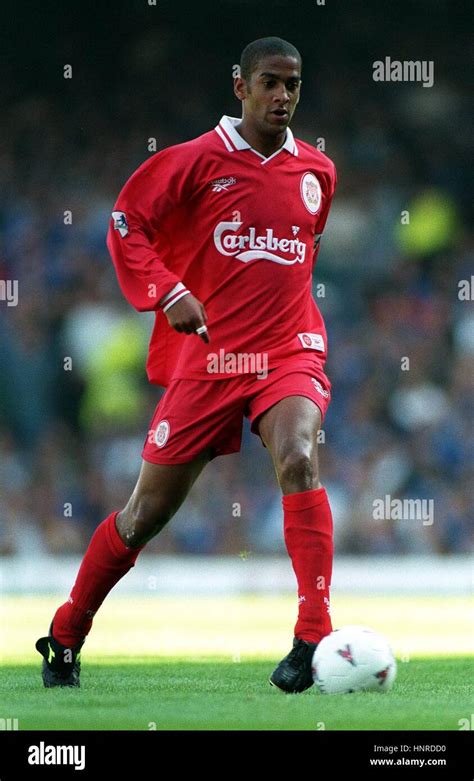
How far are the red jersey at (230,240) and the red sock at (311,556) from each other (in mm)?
608

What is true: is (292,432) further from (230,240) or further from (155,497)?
(230,240)

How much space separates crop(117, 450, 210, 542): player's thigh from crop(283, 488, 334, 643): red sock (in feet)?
1.54

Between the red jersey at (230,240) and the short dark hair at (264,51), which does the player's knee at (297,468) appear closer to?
the red jersey at (230,240)

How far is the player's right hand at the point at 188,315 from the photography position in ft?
18.2

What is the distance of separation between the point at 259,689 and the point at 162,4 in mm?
10794

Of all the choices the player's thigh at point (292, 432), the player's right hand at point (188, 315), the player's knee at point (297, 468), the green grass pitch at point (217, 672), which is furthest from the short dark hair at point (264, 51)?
the green grass pitch at point (217, 672)

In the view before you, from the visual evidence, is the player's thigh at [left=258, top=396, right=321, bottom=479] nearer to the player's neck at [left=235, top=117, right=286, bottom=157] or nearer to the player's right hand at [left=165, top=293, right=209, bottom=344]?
the player's right hand at [left=165, top=293, right=209, bottom=344]

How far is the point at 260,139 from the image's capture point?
6035 millimetres

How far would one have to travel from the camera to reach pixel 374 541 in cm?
1304

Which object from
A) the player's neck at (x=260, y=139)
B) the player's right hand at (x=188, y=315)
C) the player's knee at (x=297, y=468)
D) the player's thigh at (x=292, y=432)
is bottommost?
the player's knee at (x=297, y=468)

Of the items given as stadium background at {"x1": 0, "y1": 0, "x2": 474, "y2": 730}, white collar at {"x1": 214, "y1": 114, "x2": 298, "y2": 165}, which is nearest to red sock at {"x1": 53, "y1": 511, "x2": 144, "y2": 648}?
white collar at {"x1": 214, "y1": 114, "x2": 298, "y2": 165}

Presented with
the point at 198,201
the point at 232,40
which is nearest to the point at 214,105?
the point at 232,40

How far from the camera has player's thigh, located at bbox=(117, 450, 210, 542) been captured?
581 centimetres
